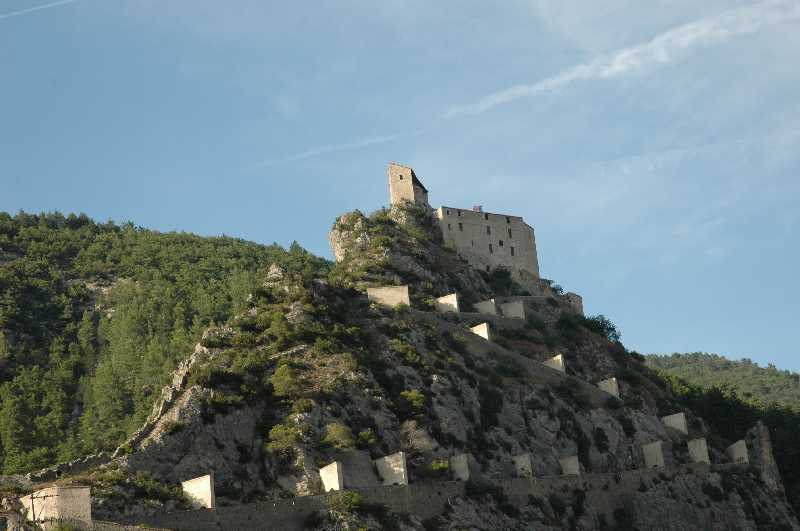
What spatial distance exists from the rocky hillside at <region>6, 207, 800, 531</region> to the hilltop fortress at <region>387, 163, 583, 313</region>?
265cm

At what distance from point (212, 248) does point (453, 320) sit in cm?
6495

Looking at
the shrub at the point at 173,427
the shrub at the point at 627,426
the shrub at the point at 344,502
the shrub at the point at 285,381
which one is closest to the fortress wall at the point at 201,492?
the shrub at the point at 344,502

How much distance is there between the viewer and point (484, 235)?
91938 millimetres

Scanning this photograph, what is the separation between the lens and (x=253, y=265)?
129m

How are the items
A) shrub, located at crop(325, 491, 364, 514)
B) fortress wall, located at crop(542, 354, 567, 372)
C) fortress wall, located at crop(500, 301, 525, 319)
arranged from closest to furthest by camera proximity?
shrub, located at crop(325, 491, 364, 514) < fortress wall, located at crop(542, 354, 567, 372) < fortress wall, located at crop(500, 301, 525, 319)

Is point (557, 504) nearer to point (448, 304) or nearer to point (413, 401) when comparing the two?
point (413, 401)

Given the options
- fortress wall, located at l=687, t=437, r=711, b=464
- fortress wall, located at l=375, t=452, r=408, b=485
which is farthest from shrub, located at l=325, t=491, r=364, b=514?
fortress wall, located at l=687, t=437, r=711, b=464

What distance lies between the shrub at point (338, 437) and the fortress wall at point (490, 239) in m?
32.2

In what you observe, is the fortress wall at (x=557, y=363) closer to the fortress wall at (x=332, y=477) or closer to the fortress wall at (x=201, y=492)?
the fortress wall at (x=332, y=477)

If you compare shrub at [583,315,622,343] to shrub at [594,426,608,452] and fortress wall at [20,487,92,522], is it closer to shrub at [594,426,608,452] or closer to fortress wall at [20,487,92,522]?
shrub at [594,426,608,452]

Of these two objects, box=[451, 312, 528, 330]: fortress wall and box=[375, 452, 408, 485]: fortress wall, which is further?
box=[451, 312, 528, 330]: fortress wall

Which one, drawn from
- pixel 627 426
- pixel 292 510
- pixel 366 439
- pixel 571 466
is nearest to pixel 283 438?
pixel 366 439

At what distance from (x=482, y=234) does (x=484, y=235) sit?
161mm

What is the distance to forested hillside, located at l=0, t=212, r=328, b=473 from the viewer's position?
87.7 meters
